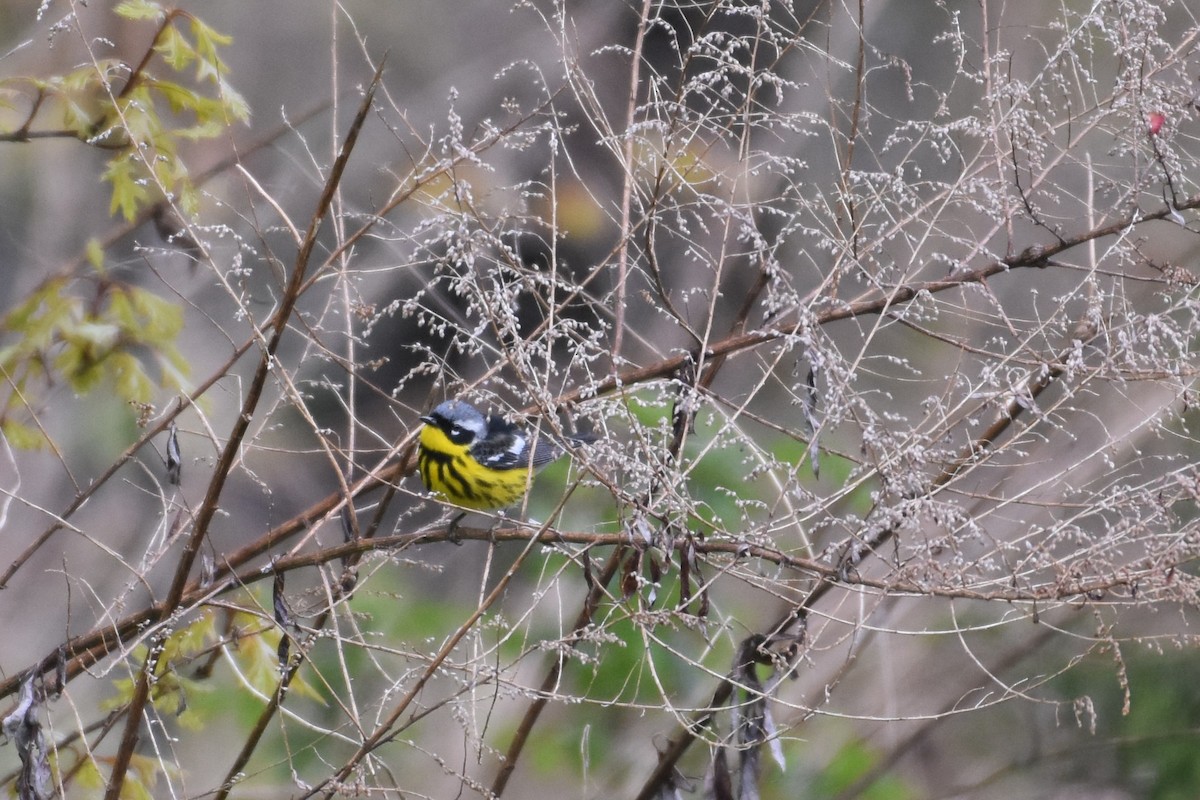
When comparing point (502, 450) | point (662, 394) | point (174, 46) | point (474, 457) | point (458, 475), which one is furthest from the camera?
point (502, 450)

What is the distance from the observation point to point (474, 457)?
11.6 ft

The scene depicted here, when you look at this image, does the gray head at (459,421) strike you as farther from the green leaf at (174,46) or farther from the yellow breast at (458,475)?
the green leaf at (174,46)

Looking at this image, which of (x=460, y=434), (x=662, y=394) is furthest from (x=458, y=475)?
(x=662, y=394)

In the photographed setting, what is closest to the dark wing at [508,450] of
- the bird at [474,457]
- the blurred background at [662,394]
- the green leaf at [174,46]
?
the bird at [474,457]

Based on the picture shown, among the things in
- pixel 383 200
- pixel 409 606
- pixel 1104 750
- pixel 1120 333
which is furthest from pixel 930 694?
pixel 383 200

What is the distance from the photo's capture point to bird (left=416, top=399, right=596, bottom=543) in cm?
333

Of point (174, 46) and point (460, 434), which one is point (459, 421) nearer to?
point (460, 434)

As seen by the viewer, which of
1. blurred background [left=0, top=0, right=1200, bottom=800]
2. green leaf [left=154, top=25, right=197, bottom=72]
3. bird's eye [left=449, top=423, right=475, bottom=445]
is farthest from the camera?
bird's eye [left=449, top=423, right=475, bottom=445]

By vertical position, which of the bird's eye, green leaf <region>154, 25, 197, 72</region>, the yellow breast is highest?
green leaf <region>154, 25, 197, 72</region>

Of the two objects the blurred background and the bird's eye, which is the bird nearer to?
the bird's eye

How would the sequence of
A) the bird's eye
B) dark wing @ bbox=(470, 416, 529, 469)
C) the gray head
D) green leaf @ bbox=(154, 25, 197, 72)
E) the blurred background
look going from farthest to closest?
dark wing @ bbox=(470, 416, 529, 469) → the bird's eye → the gray head → green leaf @ bbox=(154, 25, 197, 72) → the blurred background

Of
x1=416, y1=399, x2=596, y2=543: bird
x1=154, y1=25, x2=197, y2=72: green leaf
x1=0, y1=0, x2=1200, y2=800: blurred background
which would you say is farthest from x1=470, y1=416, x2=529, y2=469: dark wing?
x1=154, y1=25, x2=197, y2=72: green leaf

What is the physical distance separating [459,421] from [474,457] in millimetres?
153

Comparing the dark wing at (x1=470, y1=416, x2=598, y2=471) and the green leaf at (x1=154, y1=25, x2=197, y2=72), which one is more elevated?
the green leaf at (x1=154, y1=25, x2=197, y2=72)
